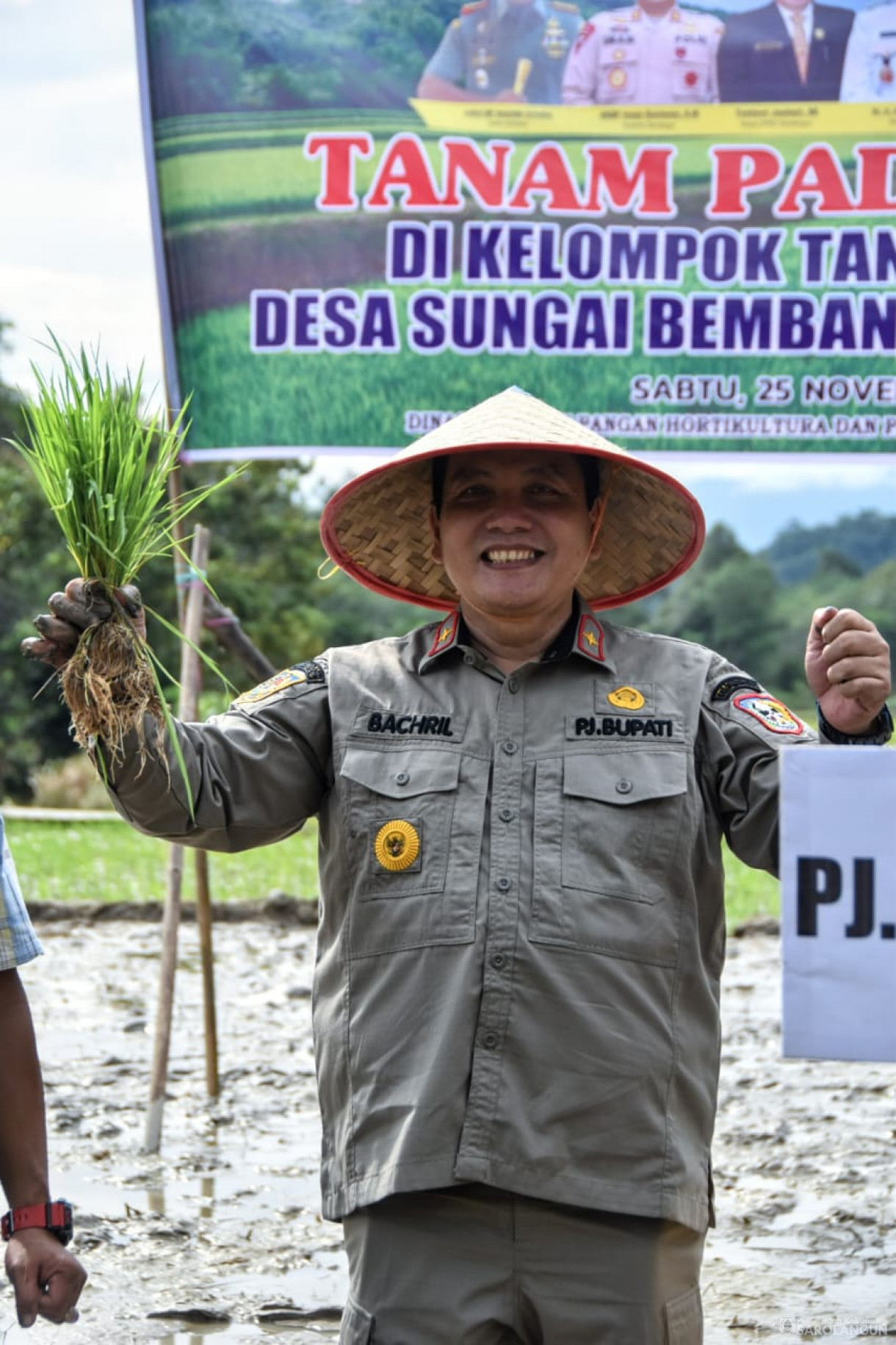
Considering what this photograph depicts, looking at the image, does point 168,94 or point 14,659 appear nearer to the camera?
point 168,94

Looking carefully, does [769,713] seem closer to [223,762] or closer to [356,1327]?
[223,762]

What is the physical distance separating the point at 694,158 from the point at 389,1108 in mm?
2939

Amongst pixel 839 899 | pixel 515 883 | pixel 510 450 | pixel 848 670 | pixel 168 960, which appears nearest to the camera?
pixel 839 899

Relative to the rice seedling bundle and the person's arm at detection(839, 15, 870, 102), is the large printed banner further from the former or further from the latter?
the rice seedling bundle

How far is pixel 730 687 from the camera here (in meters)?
2.62

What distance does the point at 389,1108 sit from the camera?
2.43m

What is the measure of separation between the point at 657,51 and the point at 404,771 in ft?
8.77

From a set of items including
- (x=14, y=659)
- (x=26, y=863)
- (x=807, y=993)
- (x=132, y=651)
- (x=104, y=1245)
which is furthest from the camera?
(x=14, y=659)

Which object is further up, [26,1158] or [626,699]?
[626,699]

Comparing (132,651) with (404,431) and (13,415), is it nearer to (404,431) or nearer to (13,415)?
(404,431)

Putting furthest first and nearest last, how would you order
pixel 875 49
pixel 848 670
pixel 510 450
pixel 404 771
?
pixel 875 49
pixel 510 450
pixel 404 771
pixel 848 670

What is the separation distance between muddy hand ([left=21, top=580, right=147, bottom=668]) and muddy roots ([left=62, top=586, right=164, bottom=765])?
0.01 meters

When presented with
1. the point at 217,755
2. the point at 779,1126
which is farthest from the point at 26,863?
the point at 217,755

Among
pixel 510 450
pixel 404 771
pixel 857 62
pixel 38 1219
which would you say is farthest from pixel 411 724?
pixel 857 62
